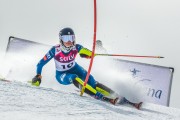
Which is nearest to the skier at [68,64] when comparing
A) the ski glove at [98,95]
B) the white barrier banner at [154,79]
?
the ski glove at [98,95]

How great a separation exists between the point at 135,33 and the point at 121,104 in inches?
201

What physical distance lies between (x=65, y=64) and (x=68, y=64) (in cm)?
5

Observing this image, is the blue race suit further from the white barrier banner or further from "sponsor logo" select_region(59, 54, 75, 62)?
the white barrier banner

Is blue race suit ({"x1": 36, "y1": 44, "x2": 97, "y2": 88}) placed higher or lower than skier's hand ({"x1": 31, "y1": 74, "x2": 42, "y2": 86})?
higher

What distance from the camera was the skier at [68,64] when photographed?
524 cm

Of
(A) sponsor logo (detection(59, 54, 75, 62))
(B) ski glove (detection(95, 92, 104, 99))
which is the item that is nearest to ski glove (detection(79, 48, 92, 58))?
(A) sponsor logo (detection(59, 54, 75, 62))

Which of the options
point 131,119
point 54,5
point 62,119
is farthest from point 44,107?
point 54,5

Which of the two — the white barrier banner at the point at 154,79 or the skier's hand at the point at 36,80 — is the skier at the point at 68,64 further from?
the white barrier banner at the point at 154,79

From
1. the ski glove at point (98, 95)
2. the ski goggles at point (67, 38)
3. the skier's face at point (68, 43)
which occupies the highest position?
the ski goggles at point (67, 38)

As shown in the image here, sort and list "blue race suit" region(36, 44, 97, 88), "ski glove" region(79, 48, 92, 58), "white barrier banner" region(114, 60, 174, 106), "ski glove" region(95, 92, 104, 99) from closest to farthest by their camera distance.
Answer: "ski glove" region(95, 92, 104, 99) < "ski glove" region(79, 48, 92, 58) < "blue race suit" region(36, 44, 97, 88) < "white barrier banner" region(114, 60, 174, 106)

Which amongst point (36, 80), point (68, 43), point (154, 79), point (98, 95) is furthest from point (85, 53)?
point (154, 79)

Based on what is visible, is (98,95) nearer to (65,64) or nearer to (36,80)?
(65,64)

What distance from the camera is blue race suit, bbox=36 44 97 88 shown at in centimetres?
545

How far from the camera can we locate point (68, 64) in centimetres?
553
